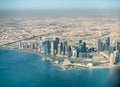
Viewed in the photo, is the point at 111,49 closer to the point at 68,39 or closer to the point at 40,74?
the point at 68,39

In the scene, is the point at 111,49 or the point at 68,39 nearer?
the point at 68,39

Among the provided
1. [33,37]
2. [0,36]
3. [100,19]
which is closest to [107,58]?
[100,19]

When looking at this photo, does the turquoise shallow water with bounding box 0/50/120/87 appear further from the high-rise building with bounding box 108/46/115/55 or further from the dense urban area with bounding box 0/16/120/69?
the high-rise building with bounding box 108/46/115/55

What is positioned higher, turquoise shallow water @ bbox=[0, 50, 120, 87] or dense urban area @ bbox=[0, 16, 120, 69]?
dense urban area @ bbox=[0, 16, 120, 69]

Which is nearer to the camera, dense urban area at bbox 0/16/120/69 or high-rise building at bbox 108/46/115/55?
dense urban area at bbox 0/16/120/69

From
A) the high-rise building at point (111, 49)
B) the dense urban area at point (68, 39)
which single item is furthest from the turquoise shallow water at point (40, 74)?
the high-rise building at point (111, 49)

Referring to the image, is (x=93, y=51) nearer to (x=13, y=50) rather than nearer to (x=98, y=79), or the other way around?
(x=98, y=79)

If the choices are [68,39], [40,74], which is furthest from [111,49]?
[40,74]

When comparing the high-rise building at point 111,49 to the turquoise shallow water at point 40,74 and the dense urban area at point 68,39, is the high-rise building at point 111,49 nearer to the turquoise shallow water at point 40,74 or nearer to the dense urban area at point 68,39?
the dense urban area at point 68,39

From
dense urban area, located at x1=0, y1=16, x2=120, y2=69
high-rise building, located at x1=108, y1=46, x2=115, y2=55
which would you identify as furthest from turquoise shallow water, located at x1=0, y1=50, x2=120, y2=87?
high-rise building, located at x1=108, y1=46, x2=115, y2=55
